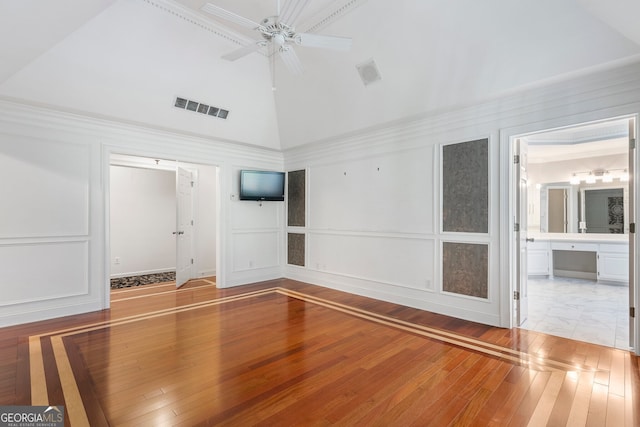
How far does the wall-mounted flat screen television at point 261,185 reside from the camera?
591cm

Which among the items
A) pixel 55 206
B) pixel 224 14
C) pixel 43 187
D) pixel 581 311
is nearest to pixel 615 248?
pixel 581 311

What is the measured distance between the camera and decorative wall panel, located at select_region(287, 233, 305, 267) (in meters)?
6.33

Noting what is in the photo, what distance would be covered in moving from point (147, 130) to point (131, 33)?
1587mm

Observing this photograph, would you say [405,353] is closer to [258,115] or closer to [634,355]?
[634,355]

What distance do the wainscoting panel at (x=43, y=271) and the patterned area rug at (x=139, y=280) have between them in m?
1.74

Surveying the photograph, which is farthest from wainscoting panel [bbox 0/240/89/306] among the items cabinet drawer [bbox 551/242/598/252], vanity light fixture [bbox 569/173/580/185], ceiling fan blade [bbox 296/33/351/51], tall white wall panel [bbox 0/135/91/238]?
vanity light fixture [bbox 569/173/580/185]

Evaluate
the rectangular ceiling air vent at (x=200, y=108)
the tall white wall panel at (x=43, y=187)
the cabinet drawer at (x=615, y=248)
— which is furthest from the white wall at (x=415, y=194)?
the cabinet drawer at (x=615, y=248)

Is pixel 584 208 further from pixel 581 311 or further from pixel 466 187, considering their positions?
pixel 466 187

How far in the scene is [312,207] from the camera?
611cm

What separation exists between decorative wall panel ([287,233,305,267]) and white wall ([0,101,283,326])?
9.66ft

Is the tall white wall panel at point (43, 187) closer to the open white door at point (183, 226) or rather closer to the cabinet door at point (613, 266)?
the open white door at point (183, 226)

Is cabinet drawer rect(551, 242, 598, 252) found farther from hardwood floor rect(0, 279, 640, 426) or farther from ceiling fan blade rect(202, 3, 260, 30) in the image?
ceiling fan blade rect(202, 3, 260, 30)

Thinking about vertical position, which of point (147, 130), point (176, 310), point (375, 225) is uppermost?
point (147, 130)

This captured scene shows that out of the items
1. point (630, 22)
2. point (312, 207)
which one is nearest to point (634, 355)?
point (630, 22)
